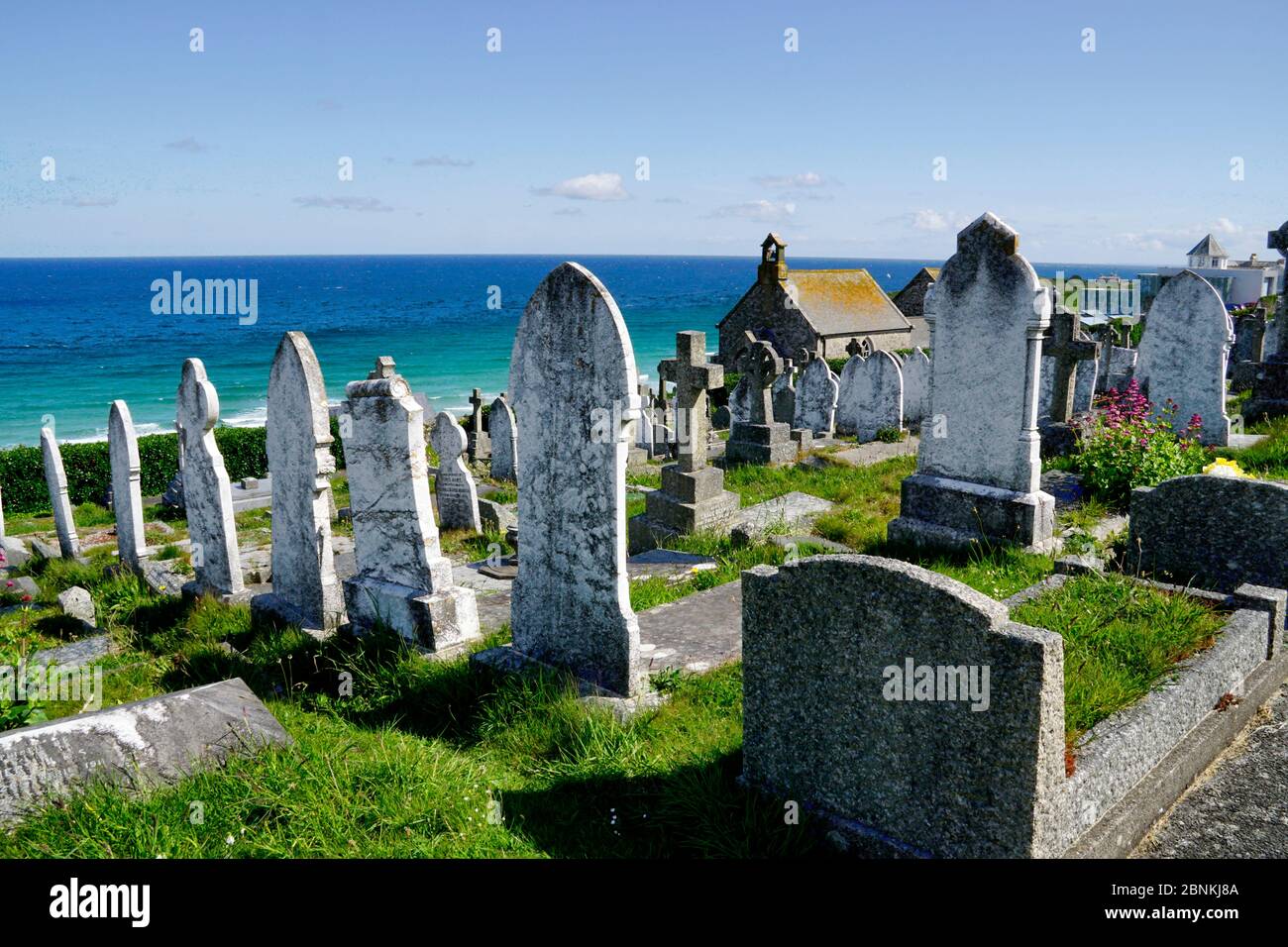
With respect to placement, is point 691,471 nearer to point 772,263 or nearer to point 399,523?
point 399,523

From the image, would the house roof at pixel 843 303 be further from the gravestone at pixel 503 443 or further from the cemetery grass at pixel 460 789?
the cemetery grass at pixel 460 789

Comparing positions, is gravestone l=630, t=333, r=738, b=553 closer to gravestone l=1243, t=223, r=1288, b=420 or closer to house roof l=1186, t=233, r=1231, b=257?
gravestone l=1243, t=223, r=1288, b=420

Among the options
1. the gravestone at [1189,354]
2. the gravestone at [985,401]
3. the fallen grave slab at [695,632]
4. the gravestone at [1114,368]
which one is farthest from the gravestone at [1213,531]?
the gravestone at [1114,368]

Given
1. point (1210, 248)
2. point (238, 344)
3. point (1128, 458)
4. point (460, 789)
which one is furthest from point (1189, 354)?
point (238, 344)

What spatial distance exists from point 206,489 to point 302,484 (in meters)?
1.83

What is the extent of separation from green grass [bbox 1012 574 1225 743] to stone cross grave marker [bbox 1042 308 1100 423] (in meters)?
5.46

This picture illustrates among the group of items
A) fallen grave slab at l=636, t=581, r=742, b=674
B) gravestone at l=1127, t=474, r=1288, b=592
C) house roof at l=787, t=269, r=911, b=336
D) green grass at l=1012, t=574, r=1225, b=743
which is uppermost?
house roof at l=787, t=269, r=911, b=336

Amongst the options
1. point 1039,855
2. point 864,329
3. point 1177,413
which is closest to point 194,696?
point 1039,855

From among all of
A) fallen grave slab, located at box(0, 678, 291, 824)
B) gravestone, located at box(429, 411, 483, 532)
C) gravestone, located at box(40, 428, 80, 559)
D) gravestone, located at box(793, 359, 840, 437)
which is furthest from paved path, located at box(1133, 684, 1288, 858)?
gravestone, located at box(793, 359, 840, 437)

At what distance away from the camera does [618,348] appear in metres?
5.20

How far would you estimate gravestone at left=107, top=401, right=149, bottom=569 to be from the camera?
9.71 meters

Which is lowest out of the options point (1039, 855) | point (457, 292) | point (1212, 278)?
point (1039, 855)
